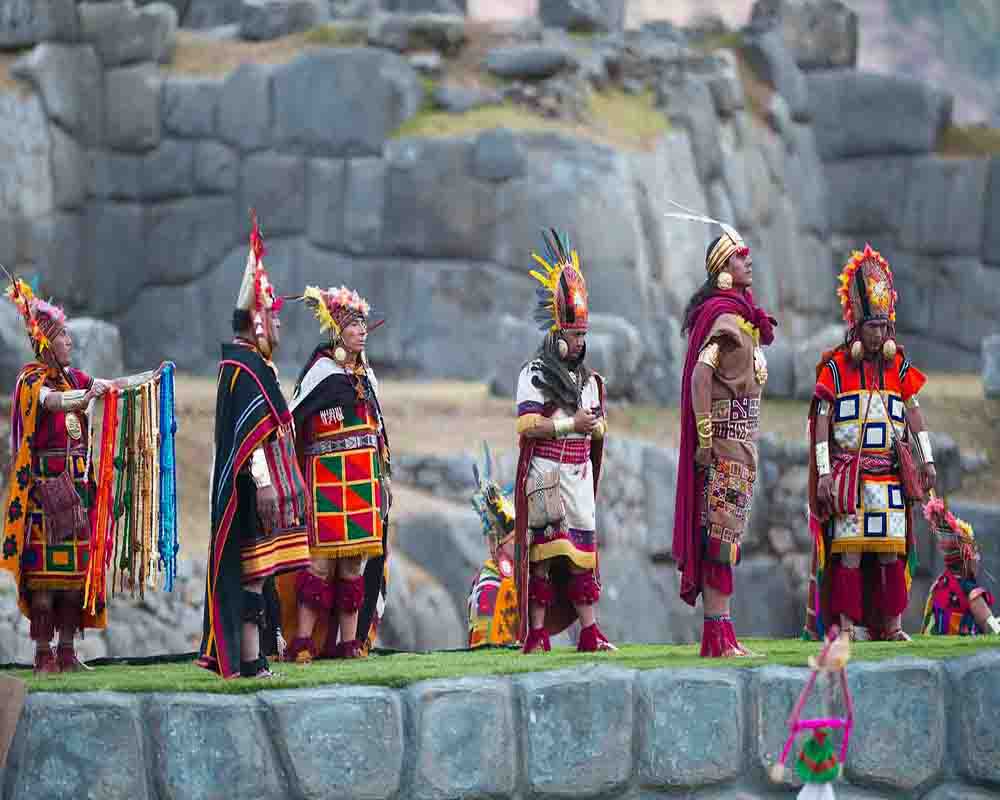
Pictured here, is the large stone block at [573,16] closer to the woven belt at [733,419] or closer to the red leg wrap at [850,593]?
the red leg wrap at [850,593]

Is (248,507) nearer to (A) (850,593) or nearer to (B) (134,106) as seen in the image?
(A) (850,593)

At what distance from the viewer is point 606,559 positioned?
59.8 ft

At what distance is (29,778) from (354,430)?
9.50 feet

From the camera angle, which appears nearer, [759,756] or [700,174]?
[759,756]

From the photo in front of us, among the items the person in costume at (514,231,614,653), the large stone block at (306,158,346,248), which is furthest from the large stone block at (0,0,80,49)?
the person in costume at (514,231,614,653)

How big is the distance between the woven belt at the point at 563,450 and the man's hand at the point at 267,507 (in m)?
1.71

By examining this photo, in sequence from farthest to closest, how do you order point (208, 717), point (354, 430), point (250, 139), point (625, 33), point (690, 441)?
1. point (625, 33)
2. point (250, 139)
3. point (354, 430)
4. point (690, 441)
5. point (208, 717)

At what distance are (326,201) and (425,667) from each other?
1503 cm

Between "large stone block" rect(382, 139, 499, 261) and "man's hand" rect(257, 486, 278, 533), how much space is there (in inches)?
543

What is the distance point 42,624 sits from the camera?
10.5 metres

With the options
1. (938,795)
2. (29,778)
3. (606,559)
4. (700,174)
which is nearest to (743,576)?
Result: (606,559)

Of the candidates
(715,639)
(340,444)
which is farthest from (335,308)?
(715,639)

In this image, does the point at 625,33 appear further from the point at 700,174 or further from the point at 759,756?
the point at 759,756

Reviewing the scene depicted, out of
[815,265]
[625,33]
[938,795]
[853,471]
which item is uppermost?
[625,33]
